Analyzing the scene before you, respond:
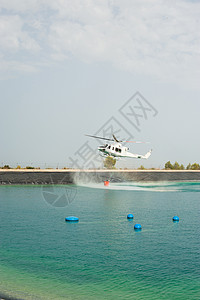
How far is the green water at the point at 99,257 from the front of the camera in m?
17.3

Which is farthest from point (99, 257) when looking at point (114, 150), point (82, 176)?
point (82, 176)

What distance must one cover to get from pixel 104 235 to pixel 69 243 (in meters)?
3.68

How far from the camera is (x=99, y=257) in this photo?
22703 mm

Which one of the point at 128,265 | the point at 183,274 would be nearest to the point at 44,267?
the point at 128,265

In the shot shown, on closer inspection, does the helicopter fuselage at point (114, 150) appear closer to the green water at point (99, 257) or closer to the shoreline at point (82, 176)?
the green water at point (99, 257)

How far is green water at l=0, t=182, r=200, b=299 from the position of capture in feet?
56.9

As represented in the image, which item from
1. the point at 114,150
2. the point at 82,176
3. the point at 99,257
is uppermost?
the point at 114,150

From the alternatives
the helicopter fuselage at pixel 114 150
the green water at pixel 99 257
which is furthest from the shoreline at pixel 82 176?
the green water at pixel 99 257

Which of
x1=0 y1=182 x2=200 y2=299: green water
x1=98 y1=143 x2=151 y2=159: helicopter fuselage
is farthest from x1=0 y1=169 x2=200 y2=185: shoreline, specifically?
x1=0 y1=182 x2=200 y2=299: green water

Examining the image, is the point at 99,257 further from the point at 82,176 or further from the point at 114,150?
the point at 82,176

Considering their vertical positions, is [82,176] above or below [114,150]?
below

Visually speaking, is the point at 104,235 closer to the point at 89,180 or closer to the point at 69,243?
the point at 69,243

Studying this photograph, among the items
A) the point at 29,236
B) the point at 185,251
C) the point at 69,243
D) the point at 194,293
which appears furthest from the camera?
the point at 29,236

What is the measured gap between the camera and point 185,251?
950 inches
